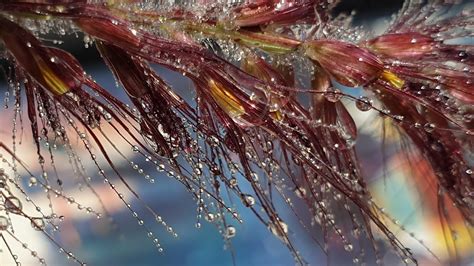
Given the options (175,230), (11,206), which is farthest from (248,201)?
(175,230)

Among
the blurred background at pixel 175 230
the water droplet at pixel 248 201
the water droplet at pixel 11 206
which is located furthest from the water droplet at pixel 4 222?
the blurred background at pixel 175 230

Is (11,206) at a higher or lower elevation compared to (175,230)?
lower

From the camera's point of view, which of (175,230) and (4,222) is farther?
(175,230)

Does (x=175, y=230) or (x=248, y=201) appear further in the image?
Result: (x=175, y=230)

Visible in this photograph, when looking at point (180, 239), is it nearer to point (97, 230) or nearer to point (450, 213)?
point (97, 230)

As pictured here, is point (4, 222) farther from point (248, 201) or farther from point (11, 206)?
point (248, 201)

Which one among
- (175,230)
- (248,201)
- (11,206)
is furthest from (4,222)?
(175,230)

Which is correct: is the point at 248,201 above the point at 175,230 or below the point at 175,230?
below

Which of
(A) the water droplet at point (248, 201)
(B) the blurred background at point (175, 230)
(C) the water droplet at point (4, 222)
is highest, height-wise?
(B) the blurred background at point (175, 230)

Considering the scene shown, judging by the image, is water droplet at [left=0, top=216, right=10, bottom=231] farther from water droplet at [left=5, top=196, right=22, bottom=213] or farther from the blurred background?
the blurred background

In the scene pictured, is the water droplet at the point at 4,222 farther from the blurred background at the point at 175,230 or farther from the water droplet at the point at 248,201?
the blurred background at the point at 175,230

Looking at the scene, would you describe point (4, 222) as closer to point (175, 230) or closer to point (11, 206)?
point (11, 206)
